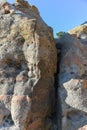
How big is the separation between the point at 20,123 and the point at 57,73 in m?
1.39

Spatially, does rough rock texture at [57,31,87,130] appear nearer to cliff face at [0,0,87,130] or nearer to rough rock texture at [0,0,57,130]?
cliff face at [0,0,87,130]

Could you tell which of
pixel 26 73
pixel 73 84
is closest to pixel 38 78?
pixel 26 73

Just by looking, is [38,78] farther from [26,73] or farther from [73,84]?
[73,84]

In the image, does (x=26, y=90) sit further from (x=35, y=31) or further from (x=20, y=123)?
(x=35, y=31)

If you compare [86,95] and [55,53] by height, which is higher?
[55,53]

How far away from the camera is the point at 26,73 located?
6.28 metres

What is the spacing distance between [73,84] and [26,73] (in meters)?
0.87

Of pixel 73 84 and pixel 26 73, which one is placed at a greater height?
pixel 26 73

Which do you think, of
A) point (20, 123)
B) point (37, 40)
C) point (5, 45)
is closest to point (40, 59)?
point (37, 40)

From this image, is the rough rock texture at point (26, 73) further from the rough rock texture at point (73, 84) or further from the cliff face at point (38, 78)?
the rough rock texture at point (73, 84)

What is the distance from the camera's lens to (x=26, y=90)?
604 cm

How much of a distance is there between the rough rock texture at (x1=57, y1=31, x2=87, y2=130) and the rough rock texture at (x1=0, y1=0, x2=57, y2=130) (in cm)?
24

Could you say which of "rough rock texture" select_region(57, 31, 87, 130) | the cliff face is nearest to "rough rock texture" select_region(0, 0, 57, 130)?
the cliff face

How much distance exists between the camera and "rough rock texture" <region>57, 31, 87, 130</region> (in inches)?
237
